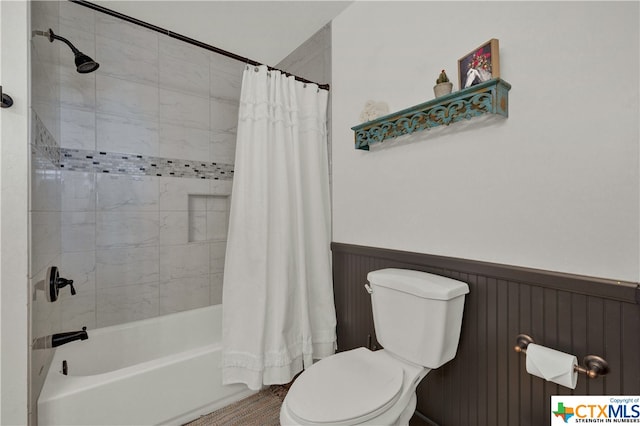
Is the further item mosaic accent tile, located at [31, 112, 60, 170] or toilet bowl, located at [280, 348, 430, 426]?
mosaic accent tile, located at [31, 112, 60, 170]

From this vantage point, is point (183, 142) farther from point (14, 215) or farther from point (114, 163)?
point (14, 215)

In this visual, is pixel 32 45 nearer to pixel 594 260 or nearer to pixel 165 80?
pixel 165 80

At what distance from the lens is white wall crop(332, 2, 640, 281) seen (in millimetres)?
963

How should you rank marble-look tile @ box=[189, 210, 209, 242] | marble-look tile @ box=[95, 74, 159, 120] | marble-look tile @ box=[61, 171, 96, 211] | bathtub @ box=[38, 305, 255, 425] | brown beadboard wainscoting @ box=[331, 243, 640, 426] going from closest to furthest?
brown beadboard wainscoting @ box=[331, 243, 640, 426]
bathtub @ box=[38, 305, 255, 425]
marble-look tile @ box=[61, 171, 96, 211]
marble-look tile @ box=[95, 74, 159, 120]
marble-look tile @ box=[189, 210, 209, 242]

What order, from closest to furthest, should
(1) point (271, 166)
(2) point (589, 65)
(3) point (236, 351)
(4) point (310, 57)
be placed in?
(2) point (589, 65) < (3) point (236, 351) < (1) point (271, 166) < (4) point (310, 57)

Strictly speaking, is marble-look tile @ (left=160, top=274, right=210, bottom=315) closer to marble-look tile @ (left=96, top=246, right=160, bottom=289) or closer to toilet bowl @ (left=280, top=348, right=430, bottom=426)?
marble-look tile @ (left=96, top=246, right=160, bottom=289)

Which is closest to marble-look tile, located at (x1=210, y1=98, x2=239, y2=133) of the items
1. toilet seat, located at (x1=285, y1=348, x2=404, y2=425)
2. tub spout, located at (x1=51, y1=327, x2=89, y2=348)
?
tub spout, located at (x1=51, y1=327, x2=89, y2=348)

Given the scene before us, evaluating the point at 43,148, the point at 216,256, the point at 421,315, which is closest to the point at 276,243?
the point at 216,256

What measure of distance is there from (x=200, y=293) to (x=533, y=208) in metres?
2.19

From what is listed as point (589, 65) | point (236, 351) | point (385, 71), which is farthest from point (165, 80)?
point (589, 65)

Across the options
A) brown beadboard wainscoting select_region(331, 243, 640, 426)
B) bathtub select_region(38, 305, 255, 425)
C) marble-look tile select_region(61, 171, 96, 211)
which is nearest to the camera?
brown beadboard wainscoting select_region(331, 243, 640, 426)

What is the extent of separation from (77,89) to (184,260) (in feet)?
4.18

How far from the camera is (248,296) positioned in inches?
68.0

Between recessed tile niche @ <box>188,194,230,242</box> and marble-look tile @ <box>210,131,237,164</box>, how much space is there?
0.31 metres
